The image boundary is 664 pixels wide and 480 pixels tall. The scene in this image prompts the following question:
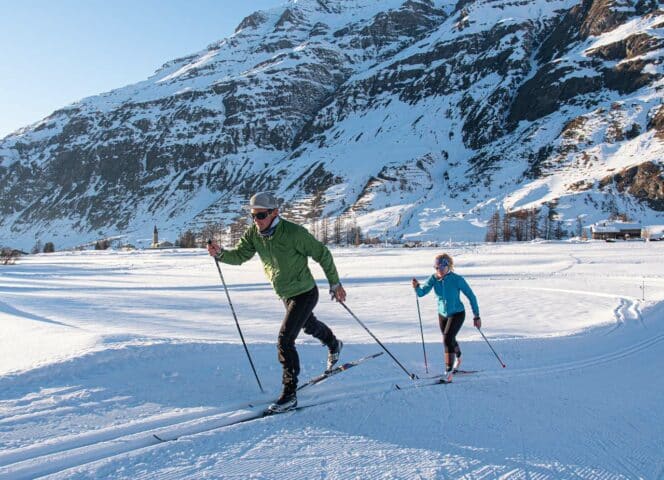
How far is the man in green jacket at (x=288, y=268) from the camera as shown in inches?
183

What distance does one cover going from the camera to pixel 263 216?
4.61 m

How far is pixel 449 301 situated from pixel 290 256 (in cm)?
297

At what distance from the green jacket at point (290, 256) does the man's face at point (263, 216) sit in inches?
4.3

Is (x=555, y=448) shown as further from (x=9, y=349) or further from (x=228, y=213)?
(x=228, y=213)

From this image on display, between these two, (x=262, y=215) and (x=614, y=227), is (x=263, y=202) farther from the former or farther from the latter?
(x=614, y=227)

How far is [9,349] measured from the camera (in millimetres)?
6797

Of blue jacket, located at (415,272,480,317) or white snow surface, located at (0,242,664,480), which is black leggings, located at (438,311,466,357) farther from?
white snow surface, located at (0,242,664,480)

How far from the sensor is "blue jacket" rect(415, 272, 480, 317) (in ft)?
21.5

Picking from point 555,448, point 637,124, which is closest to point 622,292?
point 555,448

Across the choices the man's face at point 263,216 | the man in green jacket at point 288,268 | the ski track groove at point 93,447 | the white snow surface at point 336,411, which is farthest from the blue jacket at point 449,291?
the man's face at point 263,216

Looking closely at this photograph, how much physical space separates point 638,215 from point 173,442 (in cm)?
9206

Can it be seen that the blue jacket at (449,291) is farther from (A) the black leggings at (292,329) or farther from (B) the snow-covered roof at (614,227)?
(B) the snow-covered roof at (614,227)

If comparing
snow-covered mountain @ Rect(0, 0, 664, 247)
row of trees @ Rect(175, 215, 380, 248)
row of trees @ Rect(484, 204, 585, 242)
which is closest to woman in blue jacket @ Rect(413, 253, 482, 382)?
row of trees @ Rect(175, 215, 380, 248)

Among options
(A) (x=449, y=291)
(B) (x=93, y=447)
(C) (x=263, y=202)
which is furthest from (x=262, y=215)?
(A) (x=449, y=291)
